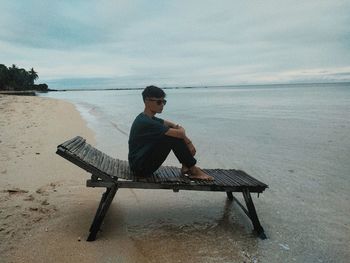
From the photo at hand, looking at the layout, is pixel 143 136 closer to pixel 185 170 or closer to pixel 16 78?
pixel 185 170

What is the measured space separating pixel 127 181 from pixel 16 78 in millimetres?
114056

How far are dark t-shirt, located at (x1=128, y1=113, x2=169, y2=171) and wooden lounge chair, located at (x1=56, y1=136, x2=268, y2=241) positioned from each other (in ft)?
0.89

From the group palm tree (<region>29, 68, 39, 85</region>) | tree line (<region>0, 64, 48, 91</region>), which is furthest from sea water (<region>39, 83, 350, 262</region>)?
palm tree (<region>29, 68, 39, 85</region>)

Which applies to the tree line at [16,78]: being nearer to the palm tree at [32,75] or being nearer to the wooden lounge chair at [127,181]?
the palm tree at [32,75]

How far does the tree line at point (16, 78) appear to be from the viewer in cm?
9840

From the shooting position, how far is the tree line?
323 feet

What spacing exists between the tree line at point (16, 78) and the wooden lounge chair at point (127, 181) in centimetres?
A: 10349

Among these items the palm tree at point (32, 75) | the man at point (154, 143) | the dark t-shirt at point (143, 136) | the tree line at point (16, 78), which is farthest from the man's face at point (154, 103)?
the palm tree at point (32, 75)

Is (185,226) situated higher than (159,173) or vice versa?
(159,173)

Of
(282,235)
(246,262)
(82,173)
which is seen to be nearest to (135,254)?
(246,262)

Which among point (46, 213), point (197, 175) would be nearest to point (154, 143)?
point (197, 175)

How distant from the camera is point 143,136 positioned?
5.05 m

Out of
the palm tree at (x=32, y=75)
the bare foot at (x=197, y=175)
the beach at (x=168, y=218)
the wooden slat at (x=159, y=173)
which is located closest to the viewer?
the beach at (x=168, y=218)

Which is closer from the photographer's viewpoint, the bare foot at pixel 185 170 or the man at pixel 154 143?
the man at pixel 154 143
